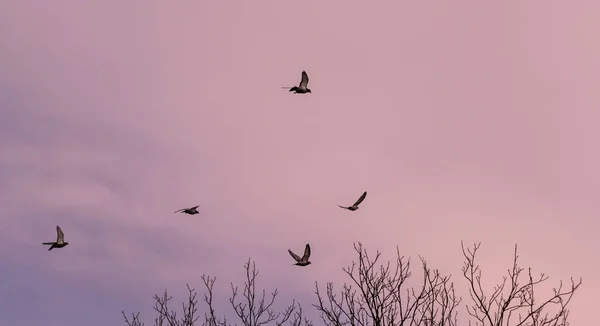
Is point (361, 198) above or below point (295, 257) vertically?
above

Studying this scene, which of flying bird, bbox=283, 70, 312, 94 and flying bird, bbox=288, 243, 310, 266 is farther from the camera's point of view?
flying bird, bbox=283, 70, 312, 94

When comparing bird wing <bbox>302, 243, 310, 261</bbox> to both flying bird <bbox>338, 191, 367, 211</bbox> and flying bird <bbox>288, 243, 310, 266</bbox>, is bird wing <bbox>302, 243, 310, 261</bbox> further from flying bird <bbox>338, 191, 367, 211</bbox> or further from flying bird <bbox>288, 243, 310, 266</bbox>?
flying bird <bbox>338, 191, 367, 211</bbox>

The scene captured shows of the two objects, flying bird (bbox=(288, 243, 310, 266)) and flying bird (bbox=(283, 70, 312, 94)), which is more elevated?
flying bird (bbox=(283, 70, 312, 94))

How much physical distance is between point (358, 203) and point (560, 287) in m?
7.86

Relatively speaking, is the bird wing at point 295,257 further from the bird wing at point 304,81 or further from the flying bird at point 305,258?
the bird wing at point 304,81

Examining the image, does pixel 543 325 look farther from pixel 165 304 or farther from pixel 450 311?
pixel 165 304

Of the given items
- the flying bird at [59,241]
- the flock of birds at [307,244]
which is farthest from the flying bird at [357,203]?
the flying bird at [59,241]

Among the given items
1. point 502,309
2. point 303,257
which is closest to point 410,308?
point 502,309

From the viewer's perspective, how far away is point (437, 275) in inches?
738

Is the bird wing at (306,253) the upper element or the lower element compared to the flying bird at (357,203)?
lower

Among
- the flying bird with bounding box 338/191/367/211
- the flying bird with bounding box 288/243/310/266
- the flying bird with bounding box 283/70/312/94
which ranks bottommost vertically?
the flying bird with bounding box 288/243/310/266

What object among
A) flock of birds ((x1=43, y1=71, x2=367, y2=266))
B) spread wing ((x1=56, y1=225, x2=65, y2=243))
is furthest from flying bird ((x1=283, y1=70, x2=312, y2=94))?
spread wing ((x1=56, y1=225, x2=65, y2=243))

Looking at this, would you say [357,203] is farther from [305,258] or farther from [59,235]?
[59,235]

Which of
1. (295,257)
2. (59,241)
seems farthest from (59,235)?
(295,257)
